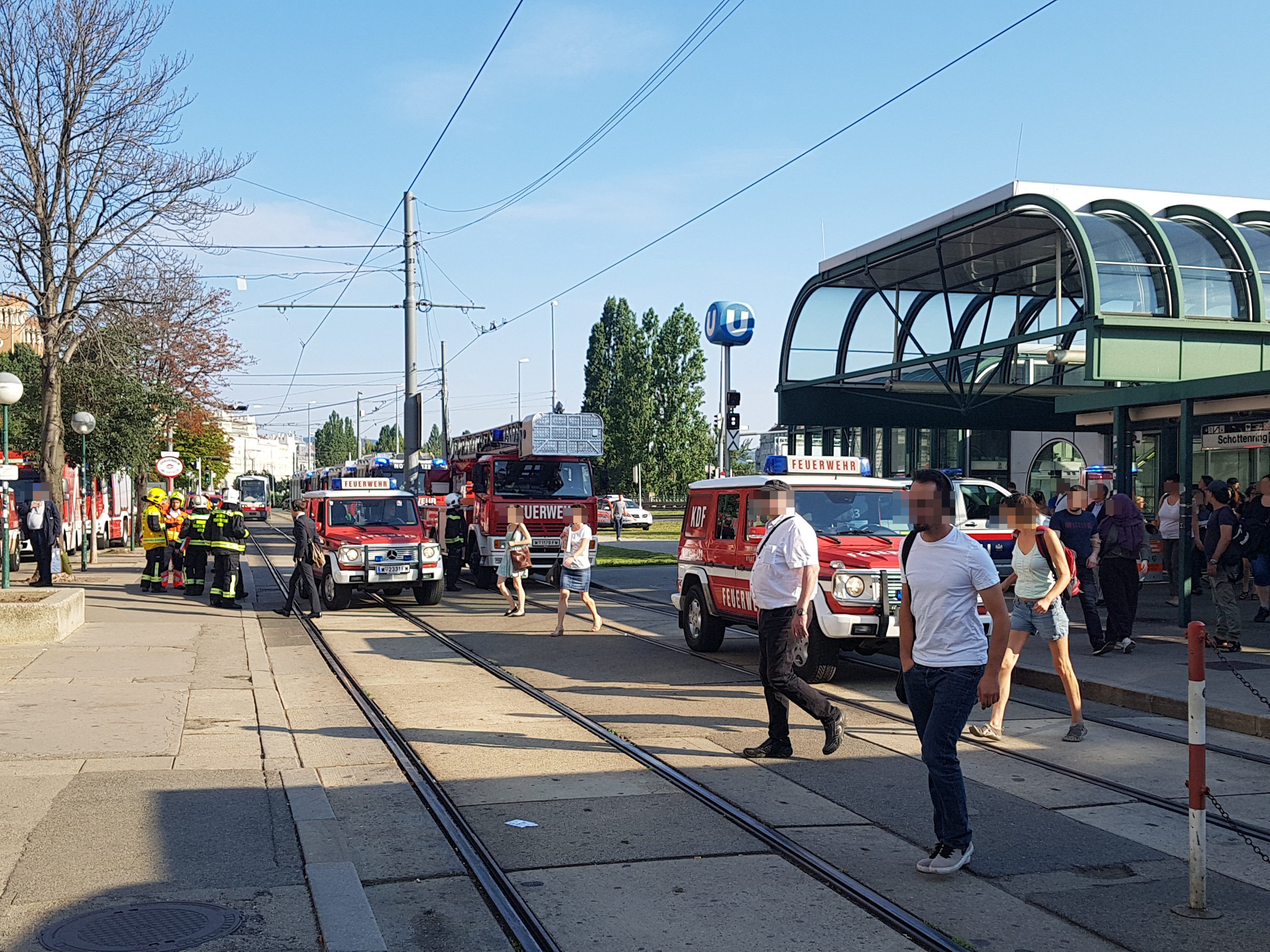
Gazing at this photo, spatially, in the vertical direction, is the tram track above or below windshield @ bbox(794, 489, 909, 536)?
below

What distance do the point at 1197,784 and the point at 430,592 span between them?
1582cm

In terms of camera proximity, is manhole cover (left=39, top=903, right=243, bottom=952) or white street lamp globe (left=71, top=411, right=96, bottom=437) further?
white street lamp globe (left=71, top=411, right=96, bottom=437)

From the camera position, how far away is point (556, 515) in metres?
23.1

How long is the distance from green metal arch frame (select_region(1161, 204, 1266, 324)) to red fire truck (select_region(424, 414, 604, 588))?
11.3m

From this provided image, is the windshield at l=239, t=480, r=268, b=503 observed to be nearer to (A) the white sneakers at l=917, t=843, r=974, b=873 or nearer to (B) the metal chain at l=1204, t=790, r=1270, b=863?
(A) the white sneakers at l=917, t=843, r=974, b=873

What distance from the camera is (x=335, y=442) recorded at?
154 metres

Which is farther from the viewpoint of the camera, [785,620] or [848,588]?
[848,588]

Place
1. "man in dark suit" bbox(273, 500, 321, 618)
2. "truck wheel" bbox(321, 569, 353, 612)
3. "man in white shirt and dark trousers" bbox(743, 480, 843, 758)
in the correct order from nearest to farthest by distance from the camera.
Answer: "man in white shirt and dark trousers" bbox(743, 480, 843, 758), "man in dark suit" bbox(273, 500, 321, 618), "truck wheel" bbox(321, 569, 353, 612)

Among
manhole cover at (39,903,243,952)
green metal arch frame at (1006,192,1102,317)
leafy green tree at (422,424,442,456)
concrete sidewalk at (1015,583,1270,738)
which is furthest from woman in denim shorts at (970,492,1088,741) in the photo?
leafy green tree at (422,424,442,456)

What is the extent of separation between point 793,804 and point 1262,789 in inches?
116

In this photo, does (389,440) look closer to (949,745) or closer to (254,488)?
(254,488)

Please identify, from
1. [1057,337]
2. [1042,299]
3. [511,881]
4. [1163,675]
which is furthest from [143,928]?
[1042,299]

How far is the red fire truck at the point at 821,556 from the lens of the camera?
10.8 meters

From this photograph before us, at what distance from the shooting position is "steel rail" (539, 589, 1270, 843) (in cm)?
641
